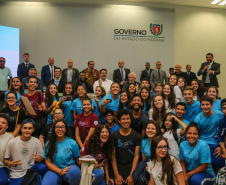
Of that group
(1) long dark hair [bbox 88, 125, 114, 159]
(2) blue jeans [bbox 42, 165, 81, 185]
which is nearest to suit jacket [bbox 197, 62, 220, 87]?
(1) long dark hair [bbox 88, 125, 114, 159]

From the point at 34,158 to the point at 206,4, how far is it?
9830 mm

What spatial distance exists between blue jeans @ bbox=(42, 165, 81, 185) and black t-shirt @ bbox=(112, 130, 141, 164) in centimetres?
69

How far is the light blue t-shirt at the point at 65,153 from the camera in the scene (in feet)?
11.7

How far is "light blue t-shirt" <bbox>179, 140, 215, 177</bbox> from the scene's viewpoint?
3.39m

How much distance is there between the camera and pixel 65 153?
358 centimetres

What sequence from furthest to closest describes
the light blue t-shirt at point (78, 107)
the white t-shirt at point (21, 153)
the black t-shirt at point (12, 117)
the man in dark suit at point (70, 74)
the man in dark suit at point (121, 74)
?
the man in dark suit at point (121, 74)
the man in dark suit at point (70, 74)
the light blue t-shirt at point (78, 107)
the black t-shirt at point (12, 117)
the white t-shirt at point (21, 153)

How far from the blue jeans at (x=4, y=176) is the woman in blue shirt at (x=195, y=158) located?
7.67 ft

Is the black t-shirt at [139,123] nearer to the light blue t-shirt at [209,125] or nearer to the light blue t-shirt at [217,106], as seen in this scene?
the light blue t-shirt at [209,125]

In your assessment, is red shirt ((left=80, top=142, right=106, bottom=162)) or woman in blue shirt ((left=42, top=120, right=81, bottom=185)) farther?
red shirt ((left=80, top=142, right=106, bottom=162))

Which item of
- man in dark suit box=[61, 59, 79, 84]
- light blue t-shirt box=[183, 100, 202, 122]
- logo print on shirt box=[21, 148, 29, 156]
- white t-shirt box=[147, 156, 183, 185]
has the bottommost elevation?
white t-shirt box=[147, 156, 183, 185]

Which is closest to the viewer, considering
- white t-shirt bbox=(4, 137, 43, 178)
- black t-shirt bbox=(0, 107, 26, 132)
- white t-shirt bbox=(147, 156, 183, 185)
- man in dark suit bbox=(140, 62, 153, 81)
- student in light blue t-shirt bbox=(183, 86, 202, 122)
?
white t-shirt bbox=(147, 156, 183, 185)

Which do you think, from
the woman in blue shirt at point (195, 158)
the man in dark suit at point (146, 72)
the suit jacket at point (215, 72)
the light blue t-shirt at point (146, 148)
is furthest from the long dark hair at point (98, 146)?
the man in dark suit at point (146, 72)

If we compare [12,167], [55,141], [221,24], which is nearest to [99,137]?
[55,141]

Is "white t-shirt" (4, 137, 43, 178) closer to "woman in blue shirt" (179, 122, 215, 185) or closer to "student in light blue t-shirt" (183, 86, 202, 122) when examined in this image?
"woman in blue shirt" (179, 122, 215, 185)
